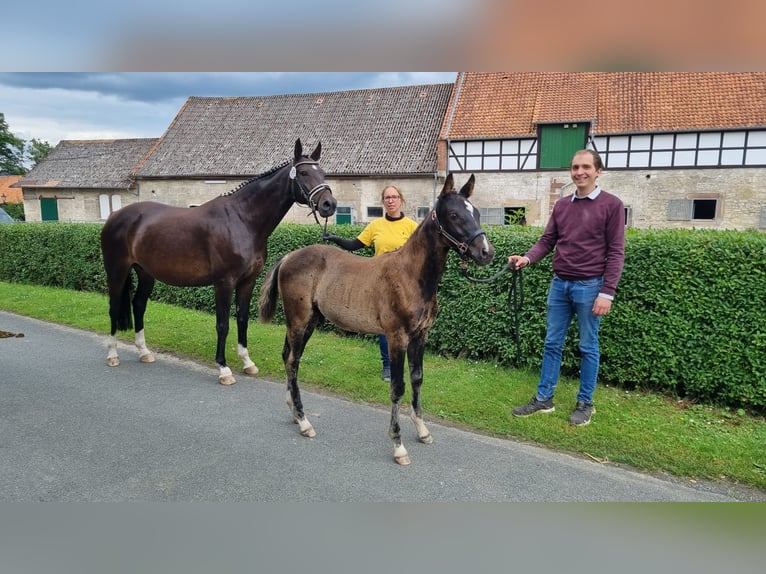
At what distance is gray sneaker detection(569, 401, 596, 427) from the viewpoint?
3.97m

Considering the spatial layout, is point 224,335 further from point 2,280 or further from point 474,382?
point 2,280

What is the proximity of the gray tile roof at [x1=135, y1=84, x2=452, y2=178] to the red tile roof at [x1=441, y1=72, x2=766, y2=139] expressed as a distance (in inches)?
96.0

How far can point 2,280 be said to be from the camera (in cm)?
1309

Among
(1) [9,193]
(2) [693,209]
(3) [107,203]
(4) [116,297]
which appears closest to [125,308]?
(4) [116,297]

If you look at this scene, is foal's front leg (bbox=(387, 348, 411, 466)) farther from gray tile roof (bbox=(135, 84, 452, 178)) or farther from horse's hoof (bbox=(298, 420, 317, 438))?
gray tile roof (bbox=(135, 84, 452, 178))

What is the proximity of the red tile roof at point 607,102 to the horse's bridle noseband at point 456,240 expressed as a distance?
18.2 meters

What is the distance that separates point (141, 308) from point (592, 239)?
5.36m

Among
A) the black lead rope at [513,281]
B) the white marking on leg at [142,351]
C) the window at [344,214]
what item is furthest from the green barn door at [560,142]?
the white marking on leg at [142,351]

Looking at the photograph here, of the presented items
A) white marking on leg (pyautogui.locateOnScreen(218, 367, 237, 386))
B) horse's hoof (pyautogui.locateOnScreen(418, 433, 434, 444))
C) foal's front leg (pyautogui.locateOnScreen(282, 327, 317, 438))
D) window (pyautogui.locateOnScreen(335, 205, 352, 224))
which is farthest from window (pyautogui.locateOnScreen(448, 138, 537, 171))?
horse's hoof (pyautogui.locateOnScreen(418, 433, 434, 444))

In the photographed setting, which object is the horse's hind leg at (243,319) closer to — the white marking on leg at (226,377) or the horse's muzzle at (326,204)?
the white marking on leg at (226,377)
